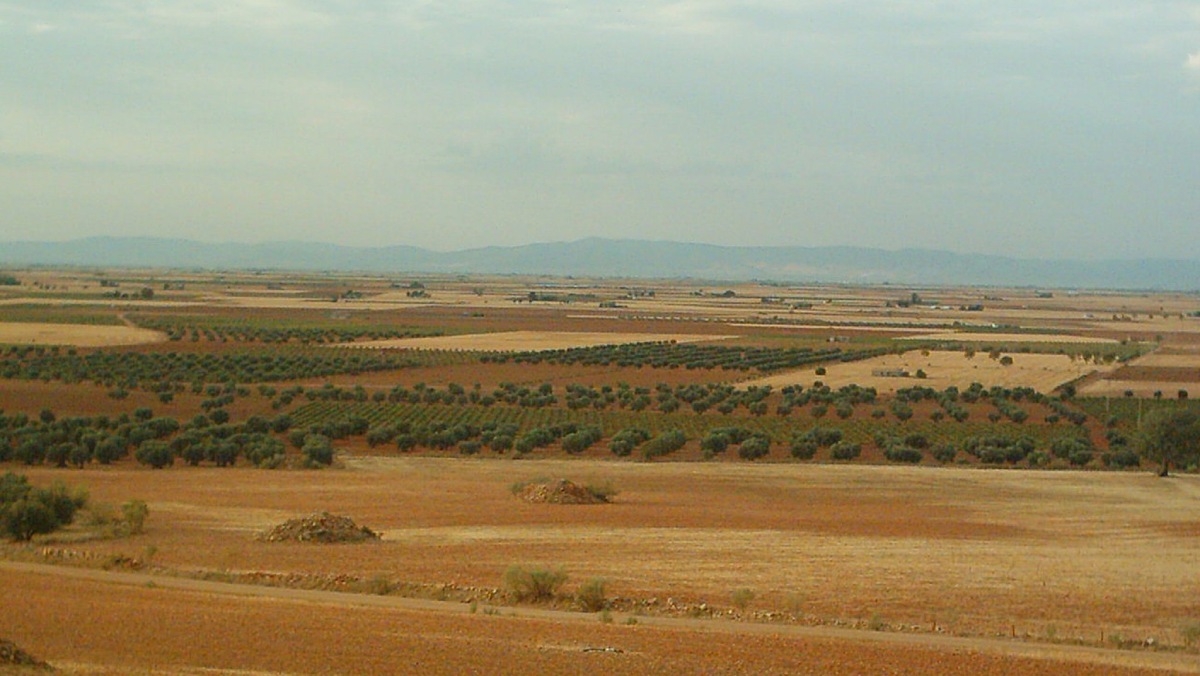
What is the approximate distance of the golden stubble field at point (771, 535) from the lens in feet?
69.3

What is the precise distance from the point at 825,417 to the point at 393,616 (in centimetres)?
4298

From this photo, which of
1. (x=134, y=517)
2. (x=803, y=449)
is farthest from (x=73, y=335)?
(x=134, y=517)

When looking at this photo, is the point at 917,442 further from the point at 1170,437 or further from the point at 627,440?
the point at 627,440

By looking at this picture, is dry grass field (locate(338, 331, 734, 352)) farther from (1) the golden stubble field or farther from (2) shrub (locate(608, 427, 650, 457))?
(1) the golden stubble field

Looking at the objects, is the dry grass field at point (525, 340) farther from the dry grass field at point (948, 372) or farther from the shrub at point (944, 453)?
the shrub at point (944, 453)

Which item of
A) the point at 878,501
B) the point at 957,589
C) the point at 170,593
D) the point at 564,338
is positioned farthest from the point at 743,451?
the point at 564,338

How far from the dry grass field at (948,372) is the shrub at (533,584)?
51.7m

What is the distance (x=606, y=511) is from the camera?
3161cm

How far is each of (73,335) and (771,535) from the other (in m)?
83.3

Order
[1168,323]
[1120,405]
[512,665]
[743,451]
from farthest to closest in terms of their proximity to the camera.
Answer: [1168,323]
[1120,405]
[743,451]
[512,665]

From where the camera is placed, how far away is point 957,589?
22.0 metres

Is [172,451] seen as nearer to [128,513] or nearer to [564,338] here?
[128,513]

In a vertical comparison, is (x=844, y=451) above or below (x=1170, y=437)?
below

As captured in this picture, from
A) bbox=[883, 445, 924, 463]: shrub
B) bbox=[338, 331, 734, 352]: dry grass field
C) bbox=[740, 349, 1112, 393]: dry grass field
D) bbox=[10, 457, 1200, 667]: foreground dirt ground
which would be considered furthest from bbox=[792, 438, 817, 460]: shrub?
bbox=[338, 331, 734, 352]: dry grass field
